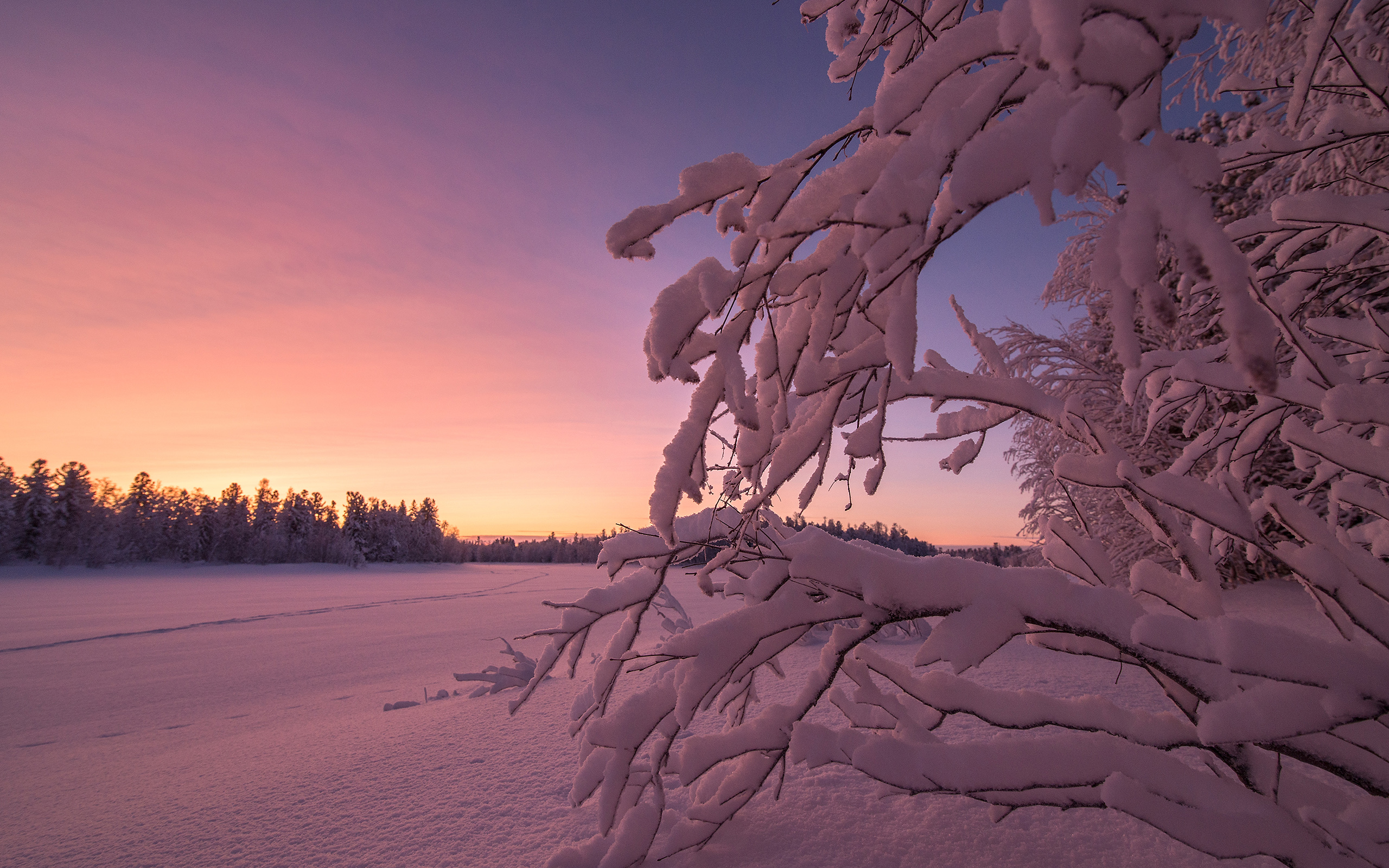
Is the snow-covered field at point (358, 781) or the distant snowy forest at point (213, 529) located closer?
the snow-covered field at point (358, 781)

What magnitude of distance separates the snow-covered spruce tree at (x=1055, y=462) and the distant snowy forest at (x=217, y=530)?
44.6ft

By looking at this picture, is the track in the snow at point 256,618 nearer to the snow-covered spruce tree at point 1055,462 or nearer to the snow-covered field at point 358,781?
the snow-covered field at point 358,781

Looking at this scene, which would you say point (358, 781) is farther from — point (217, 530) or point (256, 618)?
point (217, 530)

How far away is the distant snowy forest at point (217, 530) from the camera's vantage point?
24.4 metres

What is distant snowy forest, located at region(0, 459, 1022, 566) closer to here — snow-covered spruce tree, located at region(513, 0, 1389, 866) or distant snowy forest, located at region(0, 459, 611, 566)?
distant snowy forest, located at region(0, 459, 611, 566)

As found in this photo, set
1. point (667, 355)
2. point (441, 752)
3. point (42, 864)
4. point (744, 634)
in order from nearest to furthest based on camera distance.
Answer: point (667, 355) → point (744, 634) → point (42, 864) → point (441, 752)

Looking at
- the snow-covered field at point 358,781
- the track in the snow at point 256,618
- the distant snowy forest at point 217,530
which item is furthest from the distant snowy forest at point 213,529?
the snow-covered field at point 358,781

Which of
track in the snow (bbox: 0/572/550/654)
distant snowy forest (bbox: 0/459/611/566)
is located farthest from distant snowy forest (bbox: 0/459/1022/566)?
track in the snow (bbox: 0/572/550/654)

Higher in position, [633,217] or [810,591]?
[633,217]

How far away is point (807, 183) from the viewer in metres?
0.97

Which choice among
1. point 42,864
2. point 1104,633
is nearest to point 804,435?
point 1104,633

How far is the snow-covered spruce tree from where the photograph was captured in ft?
2.01

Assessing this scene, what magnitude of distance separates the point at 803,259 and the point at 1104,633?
865mm

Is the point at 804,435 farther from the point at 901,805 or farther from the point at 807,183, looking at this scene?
the point at 901,805
